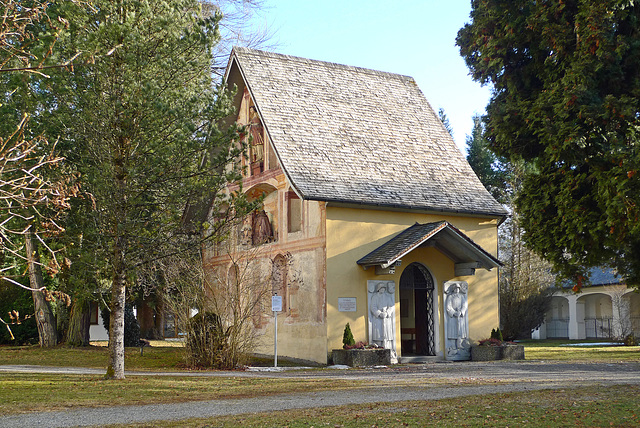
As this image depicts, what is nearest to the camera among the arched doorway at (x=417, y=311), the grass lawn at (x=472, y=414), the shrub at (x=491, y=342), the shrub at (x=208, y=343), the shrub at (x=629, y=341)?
the grass lawn at (x=472, y=414)

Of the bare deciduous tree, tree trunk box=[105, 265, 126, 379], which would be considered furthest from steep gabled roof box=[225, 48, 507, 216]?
the bare deciduous tree

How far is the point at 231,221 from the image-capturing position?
1714 cm

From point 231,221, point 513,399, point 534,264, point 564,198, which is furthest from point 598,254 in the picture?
point 534,264

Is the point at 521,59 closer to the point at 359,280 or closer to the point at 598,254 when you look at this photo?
the point at 598,254

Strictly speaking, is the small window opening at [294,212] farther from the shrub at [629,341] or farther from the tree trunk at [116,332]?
the shrub at [629,341]

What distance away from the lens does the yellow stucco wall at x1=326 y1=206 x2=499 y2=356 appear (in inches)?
908

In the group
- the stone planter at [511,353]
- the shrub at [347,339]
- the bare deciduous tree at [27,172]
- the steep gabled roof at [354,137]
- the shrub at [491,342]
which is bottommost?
the stone planter at [511,353]

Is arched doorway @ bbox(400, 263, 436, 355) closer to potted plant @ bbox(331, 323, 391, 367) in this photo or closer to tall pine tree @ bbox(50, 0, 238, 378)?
potted plant @ bbox(331, 323, 391, 367)

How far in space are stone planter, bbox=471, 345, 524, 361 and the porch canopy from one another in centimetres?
255

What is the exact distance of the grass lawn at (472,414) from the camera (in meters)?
9.86

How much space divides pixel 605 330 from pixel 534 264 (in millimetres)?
Answer: 5456

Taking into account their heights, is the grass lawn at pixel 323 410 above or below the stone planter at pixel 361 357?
below

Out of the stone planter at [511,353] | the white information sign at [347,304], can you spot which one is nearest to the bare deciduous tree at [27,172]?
the white information sign at [347,304]

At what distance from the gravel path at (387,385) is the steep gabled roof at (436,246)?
3.27m
